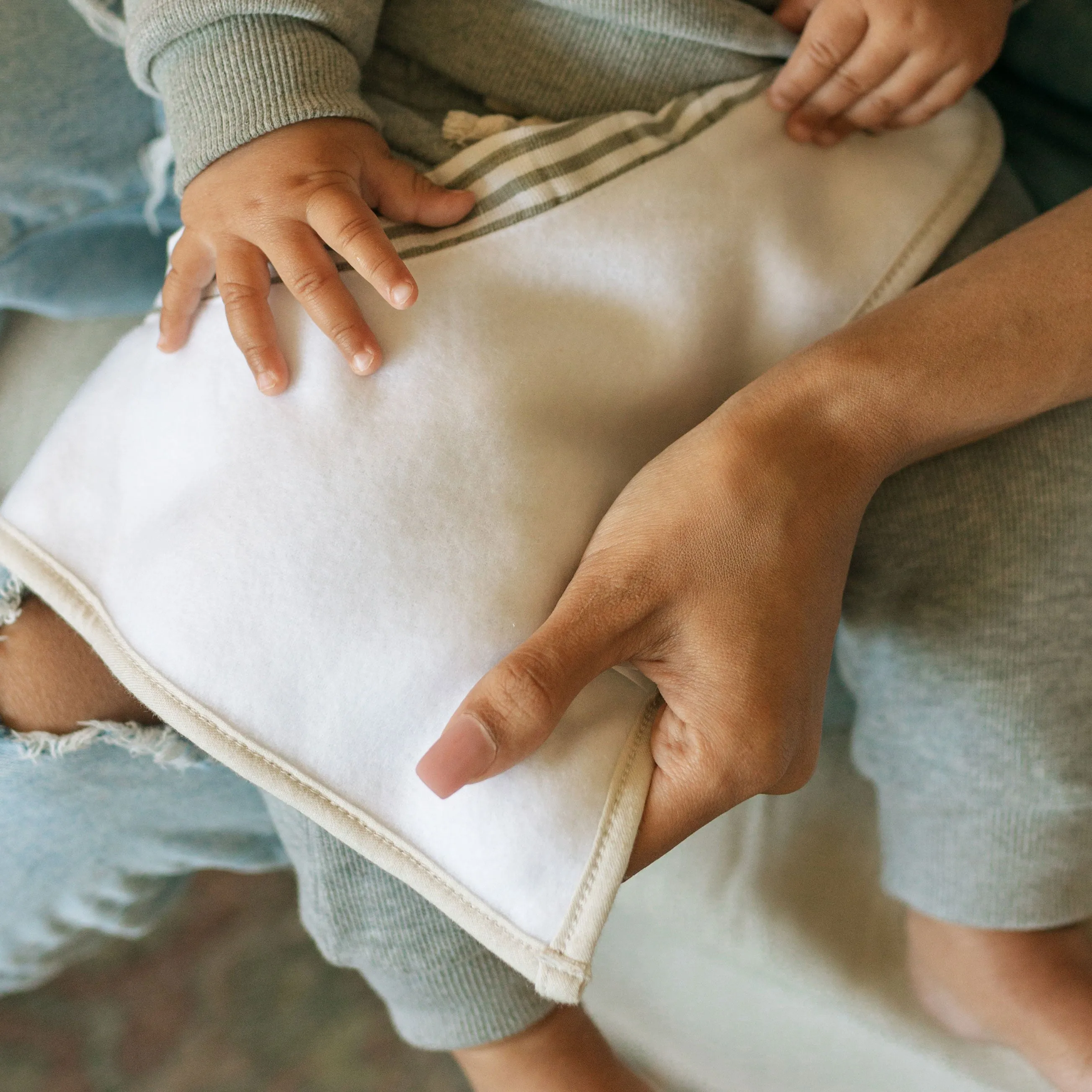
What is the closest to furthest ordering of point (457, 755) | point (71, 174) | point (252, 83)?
point (457, 755)
point (252, 83)
point (71, 174)

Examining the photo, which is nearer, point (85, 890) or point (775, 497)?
point (775, 497)

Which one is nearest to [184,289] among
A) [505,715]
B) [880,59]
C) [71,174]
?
[71,174]

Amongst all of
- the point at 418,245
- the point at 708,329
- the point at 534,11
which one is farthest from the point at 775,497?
the point at 534,11

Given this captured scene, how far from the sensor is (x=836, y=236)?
2.02 ft

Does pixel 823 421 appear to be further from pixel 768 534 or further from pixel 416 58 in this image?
pixel 416 58

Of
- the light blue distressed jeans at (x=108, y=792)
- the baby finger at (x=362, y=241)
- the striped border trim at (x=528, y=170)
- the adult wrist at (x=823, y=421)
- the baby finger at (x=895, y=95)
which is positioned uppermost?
the baby finger at (x=895, y=95)

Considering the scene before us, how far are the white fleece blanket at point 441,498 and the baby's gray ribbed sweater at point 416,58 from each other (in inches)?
2.4

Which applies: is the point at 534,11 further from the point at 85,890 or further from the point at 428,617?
the point at 85,890

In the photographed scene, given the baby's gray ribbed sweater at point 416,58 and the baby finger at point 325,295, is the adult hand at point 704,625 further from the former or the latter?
the baby's gray ribbed sweater at point 416,58

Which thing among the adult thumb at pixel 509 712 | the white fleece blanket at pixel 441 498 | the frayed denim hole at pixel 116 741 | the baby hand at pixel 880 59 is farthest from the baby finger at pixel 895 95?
the frayed denim hole at pixel 116 741

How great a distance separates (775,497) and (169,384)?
0.34m

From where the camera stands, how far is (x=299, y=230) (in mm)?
522

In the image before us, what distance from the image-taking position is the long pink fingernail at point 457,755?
1.40ft

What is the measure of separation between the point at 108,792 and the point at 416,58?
530mm
